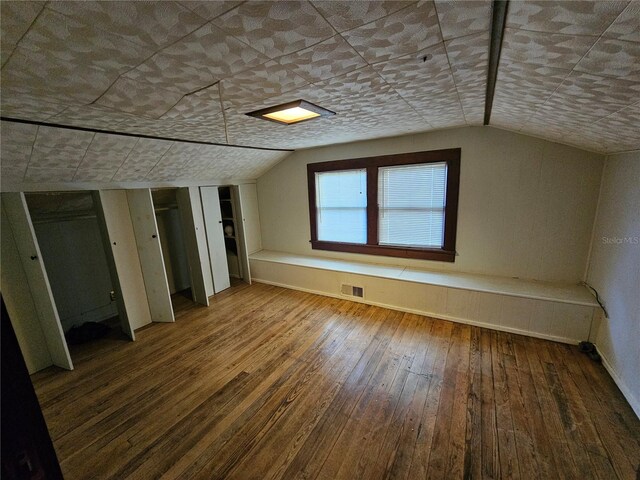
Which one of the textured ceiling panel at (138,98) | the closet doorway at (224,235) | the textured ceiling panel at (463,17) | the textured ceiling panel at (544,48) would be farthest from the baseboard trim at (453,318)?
the textured ceiling panel at (138,98)

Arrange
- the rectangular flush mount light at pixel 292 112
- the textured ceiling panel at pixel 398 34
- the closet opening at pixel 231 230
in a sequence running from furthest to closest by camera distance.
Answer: the closet opening at pixel 231 230
the rectangular flush mount light at pixel 292 112
the textured ceiling panel at pixel 398 34

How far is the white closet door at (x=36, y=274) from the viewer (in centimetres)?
227

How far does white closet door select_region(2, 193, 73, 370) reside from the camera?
2266 mm

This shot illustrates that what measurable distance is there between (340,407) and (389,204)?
2.51 m

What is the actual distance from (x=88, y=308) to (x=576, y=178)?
19.1 ft

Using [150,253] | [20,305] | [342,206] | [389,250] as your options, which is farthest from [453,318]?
[20,305]

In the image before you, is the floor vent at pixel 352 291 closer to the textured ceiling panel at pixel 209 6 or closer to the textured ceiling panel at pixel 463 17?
the textured ceiling panel at pixel 463 17

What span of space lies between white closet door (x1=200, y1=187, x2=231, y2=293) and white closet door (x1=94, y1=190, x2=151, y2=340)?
97 centimetres

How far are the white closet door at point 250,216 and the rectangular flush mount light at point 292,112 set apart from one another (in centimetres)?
253

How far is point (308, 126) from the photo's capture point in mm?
2480

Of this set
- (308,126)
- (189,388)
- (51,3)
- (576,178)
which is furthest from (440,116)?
(189,388)

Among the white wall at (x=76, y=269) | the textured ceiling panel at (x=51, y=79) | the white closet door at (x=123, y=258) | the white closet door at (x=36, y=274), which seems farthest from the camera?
the white wall at (x=76, y=269)

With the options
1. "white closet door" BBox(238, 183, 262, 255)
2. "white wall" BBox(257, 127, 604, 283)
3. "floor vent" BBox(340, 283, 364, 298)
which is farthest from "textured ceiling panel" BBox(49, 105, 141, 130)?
"floor vent" BBox(340, 283, 364, 298)

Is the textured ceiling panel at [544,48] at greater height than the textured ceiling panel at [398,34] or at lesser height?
lesser
